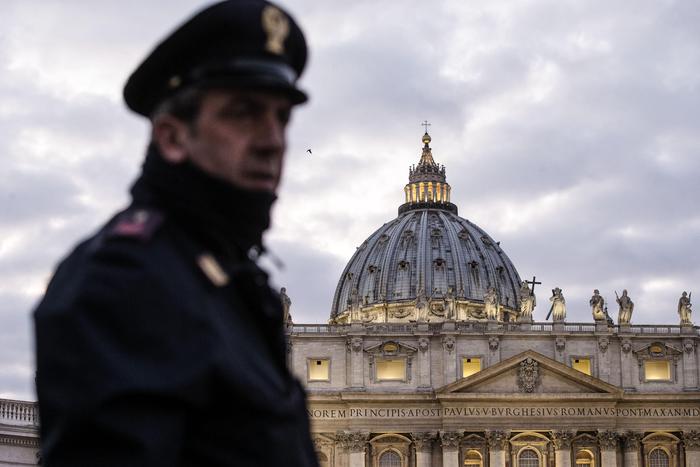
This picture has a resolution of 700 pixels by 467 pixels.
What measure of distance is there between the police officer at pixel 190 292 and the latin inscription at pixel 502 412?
65635 millimetres

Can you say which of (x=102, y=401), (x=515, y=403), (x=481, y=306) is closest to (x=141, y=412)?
(x=102, y=401)

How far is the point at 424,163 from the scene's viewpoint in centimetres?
12738

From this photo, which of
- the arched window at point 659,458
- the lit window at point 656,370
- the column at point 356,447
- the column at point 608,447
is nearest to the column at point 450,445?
the column at point 356,447

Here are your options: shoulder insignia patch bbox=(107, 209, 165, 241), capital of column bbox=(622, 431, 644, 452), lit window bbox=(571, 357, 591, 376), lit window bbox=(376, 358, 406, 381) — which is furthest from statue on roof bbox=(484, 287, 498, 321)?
shoulder insignia patch bbox=(107, 209, 165, 241)

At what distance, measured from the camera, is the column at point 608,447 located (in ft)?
224

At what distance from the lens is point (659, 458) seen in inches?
2726

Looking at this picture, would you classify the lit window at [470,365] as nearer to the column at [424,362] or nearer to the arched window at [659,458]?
the column at [424,362]

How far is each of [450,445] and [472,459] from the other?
65.8 inches

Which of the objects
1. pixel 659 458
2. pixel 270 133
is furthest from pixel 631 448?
pixel 270 133

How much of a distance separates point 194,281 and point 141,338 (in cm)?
24

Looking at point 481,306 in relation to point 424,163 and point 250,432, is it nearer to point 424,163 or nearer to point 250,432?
point 424,163

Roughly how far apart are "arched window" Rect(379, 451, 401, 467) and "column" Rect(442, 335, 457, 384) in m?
4.69

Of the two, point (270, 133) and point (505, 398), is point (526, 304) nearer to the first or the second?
point (505, 398)

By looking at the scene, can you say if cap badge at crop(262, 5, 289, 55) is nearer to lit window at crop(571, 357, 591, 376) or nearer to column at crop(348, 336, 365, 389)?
column at crop(348, 336, 365, 389)
